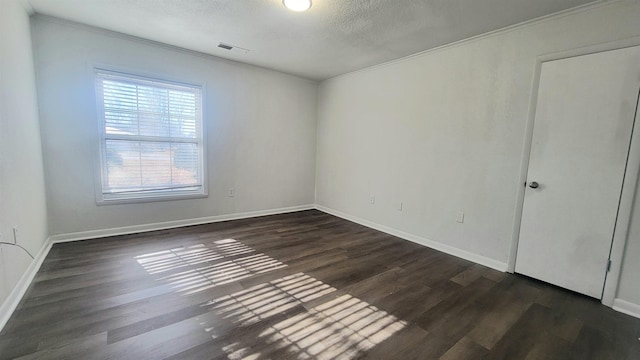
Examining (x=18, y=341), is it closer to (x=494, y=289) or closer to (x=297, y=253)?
(x=297, y=253)

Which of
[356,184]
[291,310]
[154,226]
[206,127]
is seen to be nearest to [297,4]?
[206,127]

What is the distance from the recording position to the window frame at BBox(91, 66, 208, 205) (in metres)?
3.20

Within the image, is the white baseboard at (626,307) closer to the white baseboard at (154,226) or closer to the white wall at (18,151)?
the white baseboard at (154,226)

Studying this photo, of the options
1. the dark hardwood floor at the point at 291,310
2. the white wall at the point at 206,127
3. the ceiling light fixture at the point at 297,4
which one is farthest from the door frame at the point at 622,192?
the white wall at the point at 206,127

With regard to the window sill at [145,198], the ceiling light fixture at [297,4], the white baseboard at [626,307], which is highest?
the ceiling light fixture at [297,4]

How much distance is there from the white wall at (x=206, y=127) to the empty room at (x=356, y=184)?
26 mm

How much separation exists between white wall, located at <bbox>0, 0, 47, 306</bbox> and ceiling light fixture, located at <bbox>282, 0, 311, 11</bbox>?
211cm

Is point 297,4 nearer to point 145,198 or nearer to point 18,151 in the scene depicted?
point 18,151

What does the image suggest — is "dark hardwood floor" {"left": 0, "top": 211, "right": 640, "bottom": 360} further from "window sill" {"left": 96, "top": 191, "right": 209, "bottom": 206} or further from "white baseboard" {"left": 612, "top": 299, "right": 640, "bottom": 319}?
"window sill" {"left": 96, "top": 191, "right": 209, "bottom": 206}

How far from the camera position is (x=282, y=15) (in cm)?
258

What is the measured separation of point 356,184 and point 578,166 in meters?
2.72

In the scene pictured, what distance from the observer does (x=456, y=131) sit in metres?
3.15

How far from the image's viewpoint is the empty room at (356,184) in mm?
1824

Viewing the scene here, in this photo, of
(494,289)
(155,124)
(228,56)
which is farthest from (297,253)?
(228,56)
